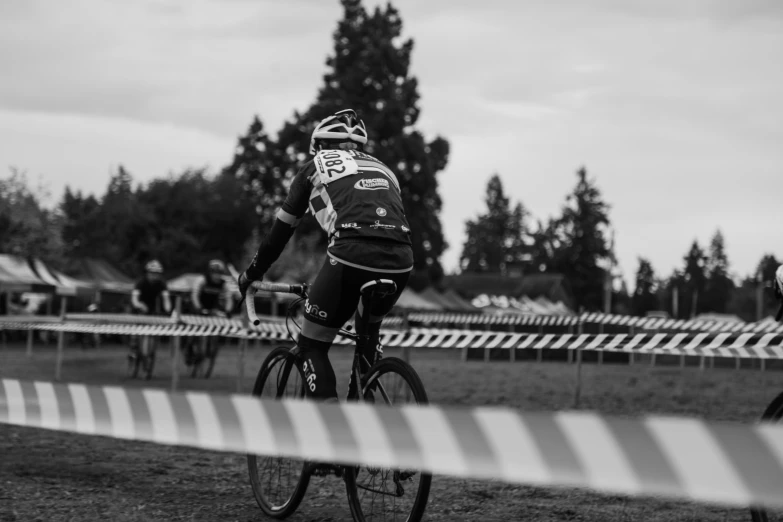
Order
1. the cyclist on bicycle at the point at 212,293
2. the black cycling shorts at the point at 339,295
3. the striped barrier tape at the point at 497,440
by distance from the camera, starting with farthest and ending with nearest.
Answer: the cyclist on bicycle at the point at 212,293 < the black cycling shorts at the point at 339,295 < the striped barrier tape at the point at 497,440

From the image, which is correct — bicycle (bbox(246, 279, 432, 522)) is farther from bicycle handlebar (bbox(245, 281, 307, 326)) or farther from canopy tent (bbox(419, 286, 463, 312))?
canopy tent (bbox(419, 286, 463, 312))

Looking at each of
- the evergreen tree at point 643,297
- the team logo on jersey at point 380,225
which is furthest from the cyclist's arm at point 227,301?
the evergreen tree at point 643,297

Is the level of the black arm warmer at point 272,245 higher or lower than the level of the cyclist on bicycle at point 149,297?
higher

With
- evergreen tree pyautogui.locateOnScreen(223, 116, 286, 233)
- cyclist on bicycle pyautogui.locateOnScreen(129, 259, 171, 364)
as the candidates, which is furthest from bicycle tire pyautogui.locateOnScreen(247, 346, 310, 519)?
Result: evergreen tree pyautogui.locateOnScreen(223, 116, 286, 233)

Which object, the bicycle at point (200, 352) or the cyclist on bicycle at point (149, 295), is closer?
the cyclist on bicycle at point (149, 295)

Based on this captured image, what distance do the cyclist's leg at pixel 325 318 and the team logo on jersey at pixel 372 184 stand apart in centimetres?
41

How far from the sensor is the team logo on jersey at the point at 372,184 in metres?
5.04

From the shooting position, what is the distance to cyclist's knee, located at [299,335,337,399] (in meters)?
4.96

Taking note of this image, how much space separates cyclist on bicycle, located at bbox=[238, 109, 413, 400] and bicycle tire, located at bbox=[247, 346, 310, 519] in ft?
0.75

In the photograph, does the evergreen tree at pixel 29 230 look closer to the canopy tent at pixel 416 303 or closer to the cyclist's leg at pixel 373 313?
the canopy tent at pixel 416 303

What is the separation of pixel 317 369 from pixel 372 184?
3.13 ft

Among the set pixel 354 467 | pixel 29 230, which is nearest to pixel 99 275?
pixel 29 230

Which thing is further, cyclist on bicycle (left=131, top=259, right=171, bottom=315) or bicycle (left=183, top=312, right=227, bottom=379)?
bicycle (left=183, top=312, right=227, bottom=379)

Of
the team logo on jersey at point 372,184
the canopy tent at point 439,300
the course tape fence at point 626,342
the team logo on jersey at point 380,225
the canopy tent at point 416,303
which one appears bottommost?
the canopy tent at point 439,300
